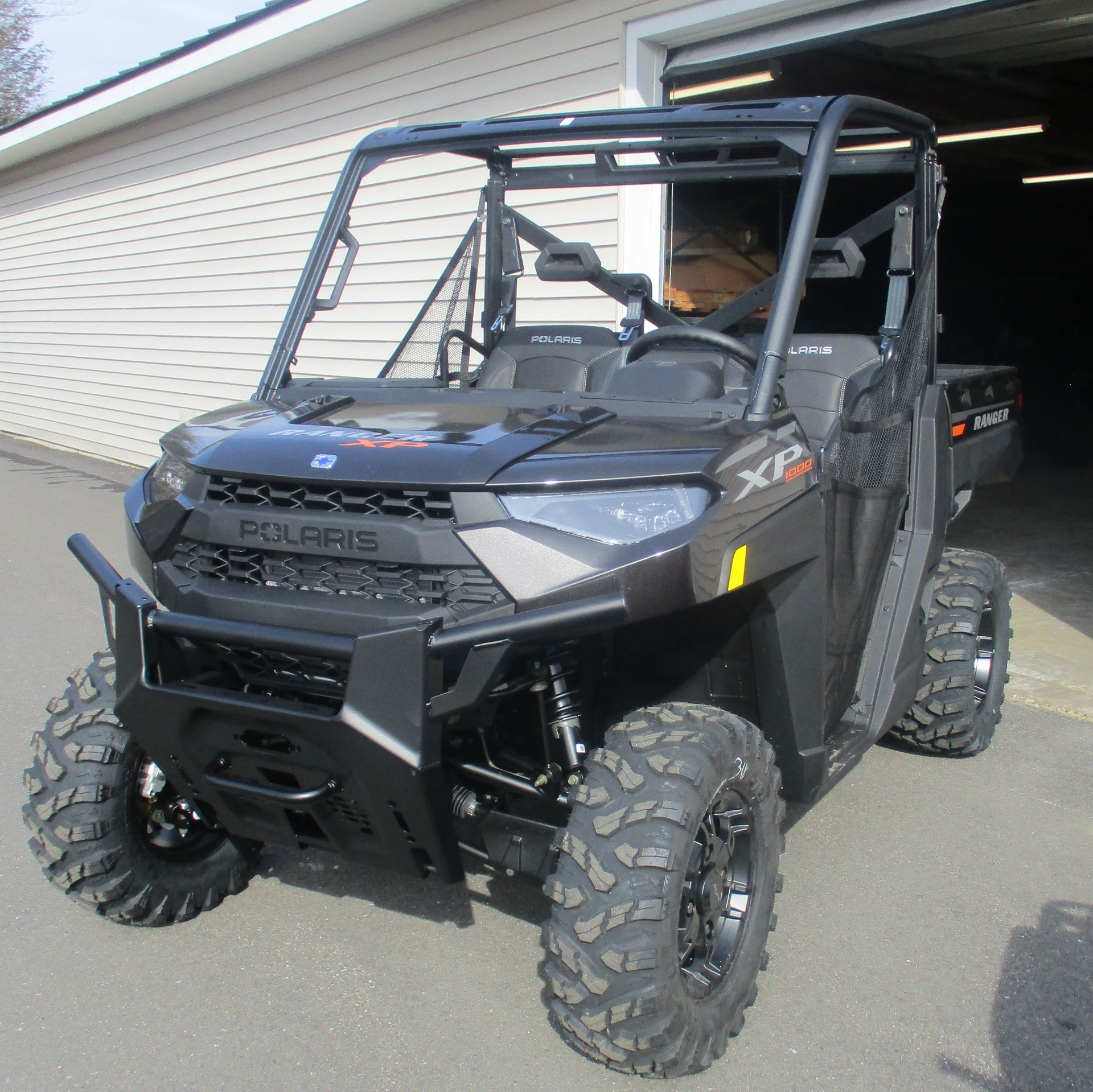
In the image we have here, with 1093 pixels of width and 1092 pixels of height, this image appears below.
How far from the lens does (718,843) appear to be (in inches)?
101

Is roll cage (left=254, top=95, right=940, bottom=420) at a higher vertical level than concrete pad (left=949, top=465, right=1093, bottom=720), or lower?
higher

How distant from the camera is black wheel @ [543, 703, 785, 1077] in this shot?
2260 millimetres

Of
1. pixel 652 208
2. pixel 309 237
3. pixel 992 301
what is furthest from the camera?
pixel 992 301

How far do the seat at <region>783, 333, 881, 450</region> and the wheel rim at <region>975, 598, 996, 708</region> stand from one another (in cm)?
133

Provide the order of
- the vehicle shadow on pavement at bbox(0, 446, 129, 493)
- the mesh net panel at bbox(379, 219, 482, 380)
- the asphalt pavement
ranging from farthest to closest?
1. the vehicle shadow on pavement at bbox(0, 446, 129, 493)
2. the mesh net panel at bbox(379, 219, 482, 380)
3. the asphalt pavement

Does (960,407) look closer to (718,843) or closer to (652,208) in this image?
(718,843)

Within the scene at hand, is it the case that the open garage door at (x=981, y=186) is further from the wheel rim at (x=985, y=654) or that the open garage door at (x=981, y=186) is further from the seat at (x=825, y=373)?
the wheel rim at (x=985, y=654)

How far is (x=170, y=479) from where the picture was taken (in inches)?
107

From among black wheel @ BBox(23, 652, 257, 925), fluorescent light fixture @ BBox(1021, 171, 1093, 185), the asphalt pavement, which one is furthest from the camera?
fluorescent light fixture @ BBox(1021, 171, 1093, 185)

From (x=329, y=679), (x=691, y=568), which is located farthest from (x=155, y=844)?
(x=691, y=568)

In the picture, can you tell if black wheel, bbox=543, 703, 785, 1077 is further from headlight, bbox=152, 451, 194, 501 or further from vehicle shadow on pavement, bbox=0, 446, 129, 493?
vehicle shadow on pavement, bbox=0, 446, 129, 493

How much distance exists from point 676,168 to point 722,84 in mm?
3942

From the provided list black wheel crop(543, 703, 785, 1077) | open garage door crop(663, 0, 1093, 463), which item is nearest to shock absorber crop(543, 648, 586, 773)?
black wheel crop(543, 703, 785, 1077)

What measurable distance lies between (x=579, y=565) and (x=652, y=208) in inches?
184
